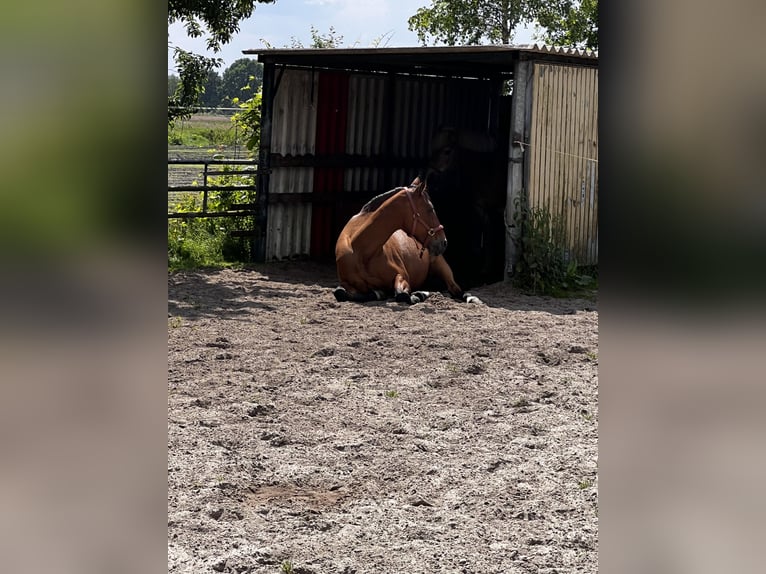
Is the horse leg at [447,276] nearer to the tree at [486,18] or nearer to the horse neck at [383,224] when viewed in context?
the horse neck at [383,224]

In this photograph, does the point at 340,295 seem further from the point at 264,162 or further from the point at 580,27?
the point at 580,27

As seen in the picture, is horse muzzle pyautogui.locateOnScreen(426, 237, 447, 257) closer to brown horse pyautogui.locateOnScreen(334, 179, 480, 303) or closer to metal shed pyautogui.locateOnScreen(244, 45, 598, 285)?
brown horse pyautogui.locateOnScreen(334, 179, 480, 303)

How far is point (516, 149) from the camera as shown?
1047 cm

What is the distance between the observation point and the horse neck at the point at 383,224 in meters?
9.61

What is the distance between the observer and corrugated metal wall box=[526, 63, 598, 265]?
10.6 m

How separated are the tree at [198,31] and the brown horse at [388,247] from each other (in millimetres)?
2832

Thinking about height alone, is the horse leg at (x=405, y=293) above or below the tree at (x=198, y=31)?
below

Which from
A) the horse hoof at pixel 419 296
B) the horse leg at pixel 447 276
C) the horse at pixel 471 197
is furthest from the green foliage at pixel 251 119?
the horse hoof at pixel 419 296

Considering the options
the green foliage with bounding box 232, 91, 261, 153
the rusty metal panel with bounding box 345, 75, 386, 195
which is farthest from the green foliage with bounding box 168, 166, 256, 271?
the rusty metal panel with bounding box 345, 75, 386, 195

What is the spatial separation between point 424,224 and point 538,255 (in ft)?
5.54

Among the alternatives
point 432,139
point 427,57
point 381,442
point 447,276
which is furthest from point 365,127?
point 381,442
